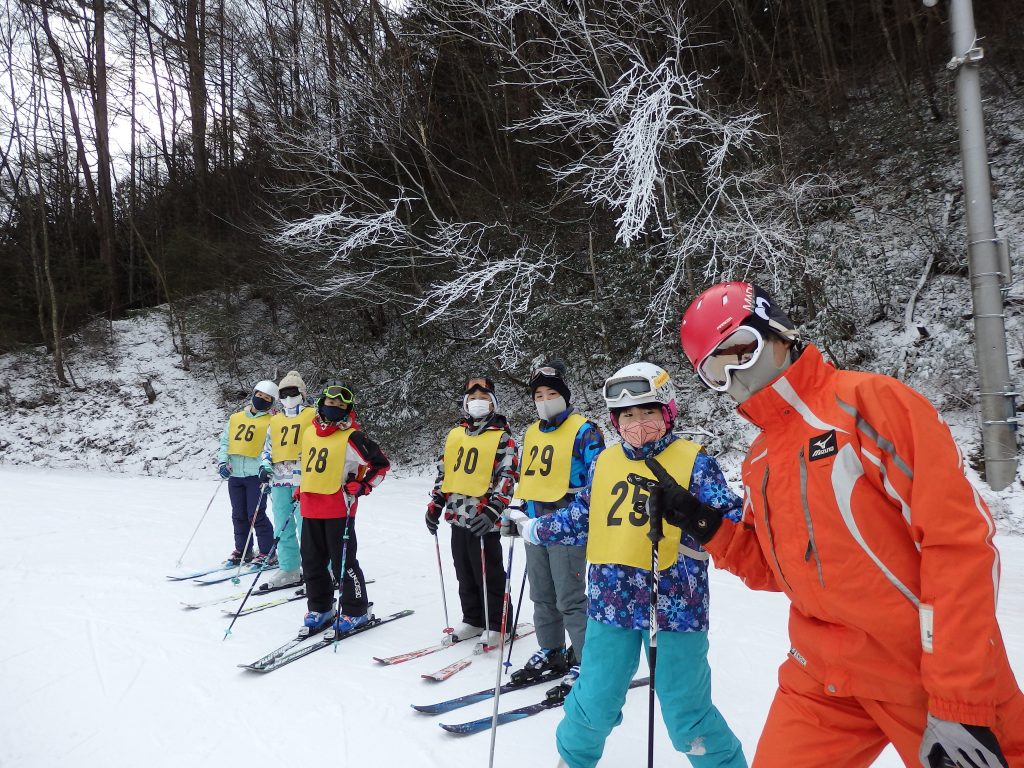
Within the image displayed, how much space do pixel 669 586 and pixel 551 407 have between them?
1677 millimetres

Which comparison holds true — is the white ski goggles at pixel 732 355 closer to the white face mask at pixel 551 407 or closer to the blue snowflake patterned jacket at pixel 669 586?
the blue snowflake patterned jacket at pixel 669 586

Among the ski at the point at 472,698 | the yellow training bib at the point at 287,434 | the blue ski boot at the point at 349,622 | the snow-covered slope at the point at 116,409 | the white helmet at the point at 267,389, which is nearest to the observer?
the ski at the point at 472,698

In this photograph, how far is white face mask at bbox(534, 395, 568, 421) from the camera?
13.4 ft

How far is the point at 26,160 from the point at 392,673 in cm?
2602

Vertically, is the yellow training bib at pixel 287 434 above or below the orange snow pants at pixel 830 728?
→ above

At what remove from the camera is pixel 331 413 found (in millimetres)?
5145

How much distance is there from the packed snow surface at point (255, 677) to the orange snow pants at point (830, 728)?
80cm

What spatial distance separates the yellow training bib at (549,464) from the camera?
3.96 metres

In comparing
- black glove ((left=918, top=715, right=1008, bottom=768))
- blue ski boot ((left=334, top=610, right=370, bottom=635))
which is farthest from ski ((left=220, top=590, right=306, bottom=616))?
black glove ((left=918, top=715, right=1008, bottom=768))

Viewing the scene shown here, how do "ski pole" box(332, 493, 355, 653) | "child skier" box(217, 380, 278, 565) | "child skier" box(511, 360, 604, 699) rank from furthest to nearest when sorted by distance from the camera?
"child skier" box(217, 380, 278, 565) → "ski pole" box(332, 493, 355, 653) → "child skier" box(511, 360, 604, 699)

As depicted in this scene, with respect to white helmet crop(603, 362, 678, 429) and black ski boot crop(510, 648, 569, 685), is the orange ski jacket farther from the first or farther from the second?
black ski boot crop(510, 648, 569, 685)

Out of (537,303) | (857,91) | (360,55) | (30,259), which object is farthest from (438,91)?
(30,259)

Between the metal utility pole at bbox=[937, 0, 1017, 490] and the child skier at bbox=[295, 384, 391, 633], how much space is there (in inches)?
242

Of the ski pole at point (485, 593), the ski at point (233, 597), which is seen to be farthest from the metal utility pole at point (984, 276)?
the ski at point (233, 597)
